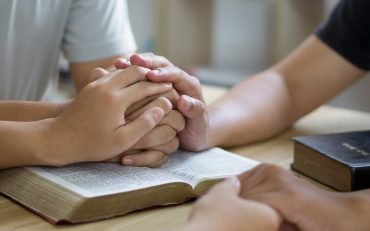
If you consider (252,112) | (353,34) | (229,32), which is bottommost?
(229,32)

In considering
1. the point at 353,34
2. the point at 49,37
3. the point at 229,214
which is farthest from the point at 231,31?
the point at 229,214

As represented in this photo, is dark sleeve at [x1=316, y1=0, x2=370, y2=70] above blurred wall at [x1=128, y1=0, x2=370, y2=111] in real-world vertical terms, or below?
above

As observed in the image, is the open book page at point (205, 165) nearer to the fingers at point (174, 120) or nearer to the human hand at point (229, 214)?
the fingers at point (174, 120)

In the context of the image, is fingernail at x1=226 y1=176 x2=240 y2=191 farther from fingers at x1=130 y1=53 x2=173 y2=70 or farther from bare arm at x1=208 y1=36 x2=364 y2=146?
bare arm at x1=208 y1=36 x2=364 y2=146

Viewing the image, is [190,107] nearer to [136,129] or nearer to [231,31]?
[136,129]

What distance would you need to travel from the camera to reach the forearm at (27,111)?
932mm

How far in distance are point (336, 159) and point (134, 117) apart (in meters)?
0.28

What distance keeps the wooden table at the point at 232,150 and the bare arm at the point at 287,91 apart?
3 cm

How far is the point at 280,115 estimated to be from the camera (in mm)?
1177

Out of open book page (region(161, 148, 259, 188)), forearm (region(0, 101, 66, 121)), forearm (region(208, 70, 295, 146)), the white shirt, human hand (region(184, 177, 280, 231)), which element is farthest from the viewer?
the white shirt

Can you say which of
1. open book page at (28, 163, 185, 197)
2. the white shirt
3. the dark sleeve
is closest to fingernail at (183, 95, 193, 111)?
open book page at (28, 163, 185, 197)

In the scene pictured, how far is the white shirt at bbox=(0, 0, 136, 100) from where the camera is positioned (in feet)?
3.78

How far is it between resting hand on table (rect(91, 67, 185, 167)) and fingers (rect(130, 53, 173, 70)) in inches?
1.8

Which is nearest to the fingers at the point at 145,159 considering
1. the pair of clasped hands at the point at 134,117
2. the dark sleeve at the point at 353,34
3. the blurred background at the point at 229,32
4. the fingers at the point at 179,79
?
the pair of clasped hands at the point at 134,117
